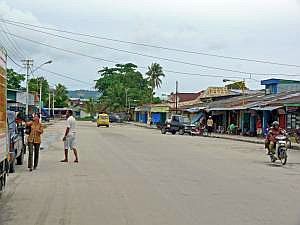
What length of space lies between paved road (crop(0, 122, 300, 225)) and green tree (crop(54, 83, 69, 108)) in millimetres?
125157

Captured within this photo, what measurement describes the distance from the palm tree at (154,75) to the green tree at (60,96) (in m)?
30.9

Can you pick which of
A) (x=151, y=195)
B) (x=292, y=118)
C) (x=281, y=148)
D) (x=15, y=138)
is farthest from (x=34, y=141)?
(x=292, y=118)

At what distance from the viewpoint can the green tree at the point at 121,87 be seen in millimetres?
117363

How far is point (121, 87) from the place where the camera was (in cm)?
11725

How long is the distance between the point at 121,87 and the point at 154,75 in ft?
27.1

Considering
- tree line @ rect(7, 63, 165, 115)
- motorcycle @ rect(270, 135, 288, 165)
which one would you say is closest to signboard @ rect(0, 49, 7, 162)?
motorcycle @ rect(270, 135, 288, 165)

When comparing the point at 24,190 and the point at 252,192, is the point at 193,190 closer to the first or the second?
the point at 252,192

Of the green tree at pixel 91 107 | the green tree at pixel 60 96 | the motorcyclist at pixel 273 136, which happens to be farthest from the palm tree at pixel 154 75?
the motorcyclist at pixel 273 136

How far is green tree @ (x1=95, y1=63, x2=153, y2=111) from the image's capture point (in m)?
117

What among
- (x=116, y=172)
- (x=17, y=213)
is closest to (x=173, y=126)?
(x=116, y=172)

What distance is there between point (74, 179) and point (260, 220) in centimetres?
683

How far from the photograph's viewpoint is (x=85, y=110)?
5650 inches

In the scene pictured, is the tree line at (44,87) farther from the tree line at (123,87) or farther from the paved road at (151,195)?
the paved road at (151,195)

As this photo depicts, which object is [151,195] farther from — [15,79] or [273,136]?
[15,79]
